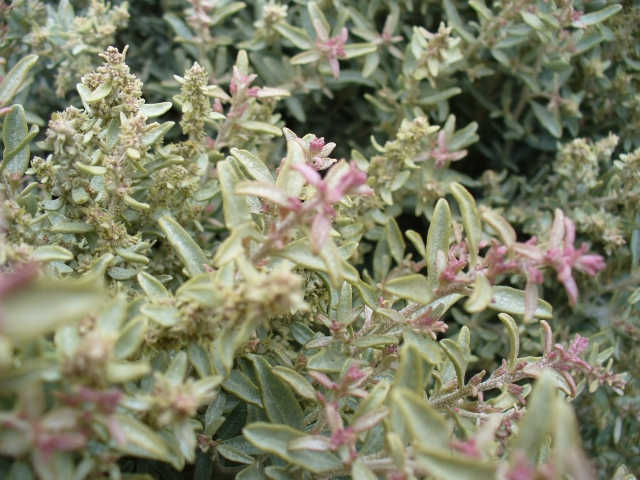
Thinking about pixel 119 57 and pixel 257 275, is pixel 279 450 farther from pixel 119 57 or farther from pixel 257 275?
pixel 119 57

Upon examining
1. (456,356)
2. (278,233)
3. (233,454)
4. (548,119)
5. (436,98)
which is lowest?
(233,454)

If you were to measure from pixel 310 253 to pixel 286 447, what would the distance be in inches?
16.6

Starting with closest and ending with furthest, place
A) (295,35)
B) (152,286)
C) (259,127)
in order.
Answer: (152,286), (259,127), (295,35)

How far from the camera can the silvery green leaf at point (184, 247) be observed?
1390mm

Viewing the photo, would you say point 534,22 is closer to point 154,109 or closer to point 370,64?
point 370,64

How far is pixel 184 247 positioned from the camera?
55.4 inches

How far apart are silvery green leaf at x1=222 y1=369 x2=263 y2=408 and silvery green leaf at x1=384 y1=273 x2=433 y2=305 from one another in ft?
1.46

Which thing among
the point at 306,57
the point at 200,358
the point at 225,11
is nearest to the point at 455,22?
the point at 306,57

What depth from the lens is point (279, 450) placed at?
121cm

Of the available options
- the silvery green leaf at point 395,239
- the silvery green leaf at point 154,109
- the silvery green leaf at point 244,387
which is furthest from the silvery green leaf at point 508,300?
the silvery green leaf at point 154,109

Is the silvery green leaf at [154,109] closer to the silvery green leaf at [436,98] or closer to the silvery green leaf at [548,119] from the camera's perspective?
the silvery green leaf at [436,98]

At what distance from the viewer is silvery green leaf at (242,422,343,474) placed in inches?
47.4

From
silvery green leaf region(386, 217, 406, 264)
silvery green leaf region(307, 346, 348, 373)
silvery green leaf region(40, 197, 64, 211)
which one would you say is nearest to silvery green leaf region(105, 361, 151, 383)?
silvery green leaf region(307, 346, 348, 373)

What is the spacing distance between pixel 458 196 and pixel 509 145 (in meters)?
1.57
